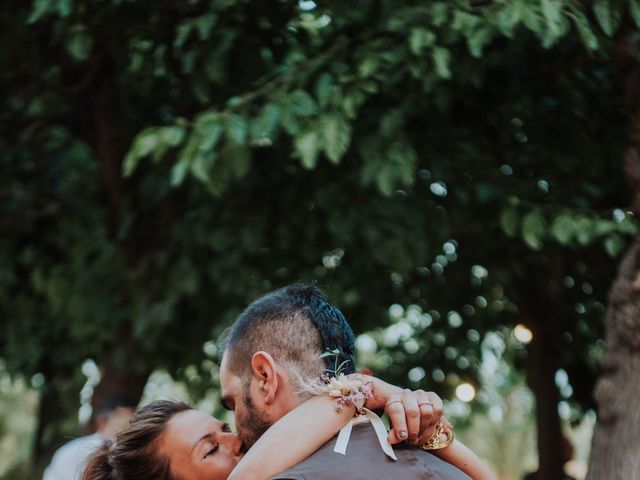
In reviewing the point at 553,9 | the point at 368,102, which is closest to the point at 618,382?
the point at 553,9

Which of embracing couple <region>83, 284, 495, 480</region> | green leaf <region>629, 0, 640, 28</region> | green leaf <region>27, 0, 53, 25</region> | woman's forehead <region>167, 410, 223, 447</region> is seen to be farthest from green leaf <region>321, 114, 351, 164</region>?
embracing couple <region>83, 284, 495, 480</region>

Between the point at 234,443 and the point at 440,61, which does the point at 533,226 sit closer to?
the point at 440,61

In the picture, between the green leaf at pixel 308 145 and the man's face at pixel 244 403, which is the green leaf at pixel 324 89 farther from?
the man's face at pixel 244 403

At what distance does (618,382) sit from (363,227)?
190 cm

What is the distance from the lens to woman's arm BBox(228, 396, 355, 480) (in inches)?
91.0

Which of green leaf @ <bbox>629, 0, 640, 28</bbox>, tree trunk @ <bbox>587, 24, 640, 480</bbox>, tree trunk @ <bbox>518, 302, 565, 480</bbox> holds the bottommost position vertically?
tree trunk @ <bbox>518, 302, 565, 480</bbox>

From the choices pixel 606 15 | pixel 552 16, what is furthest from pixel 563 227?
pixel 552 16

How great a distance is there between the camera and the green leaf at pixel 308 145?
4734mm

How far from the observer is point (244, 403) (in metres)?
2.49

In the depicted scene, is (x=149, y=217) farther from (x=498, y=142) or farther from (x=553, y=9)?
(x=553, y=9)

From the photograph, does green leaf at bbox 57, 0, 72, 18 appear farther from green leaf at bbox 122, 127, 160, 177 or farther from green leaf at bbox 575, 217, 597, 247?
green leaf at bbox 575, 217, 597, 247

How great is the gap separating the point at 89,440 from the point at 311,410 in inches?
153

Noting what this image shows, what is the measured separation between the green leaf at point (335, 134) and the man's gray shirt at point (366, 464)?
100 inches

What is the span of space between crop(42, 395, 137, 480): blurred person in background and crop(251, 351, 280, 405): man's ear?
2.71 meters
